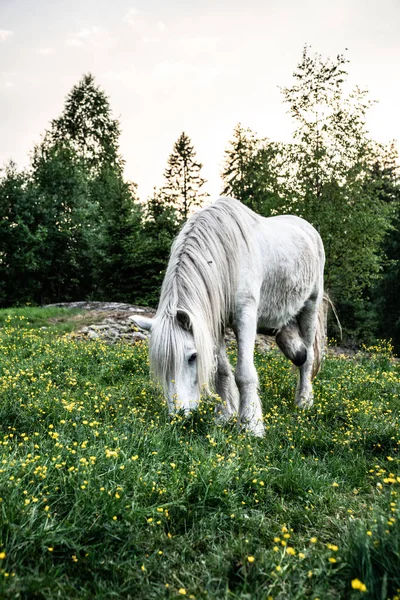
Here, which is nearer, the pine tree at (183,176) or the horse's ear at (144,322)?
the horse's ear at (144,322)

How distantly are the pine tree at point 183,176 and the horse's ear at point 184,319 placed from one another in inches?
1063

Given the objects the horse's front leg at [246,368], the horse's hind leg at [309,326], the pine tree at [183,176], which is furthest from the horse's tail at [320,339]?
the pine tree at [183,176]

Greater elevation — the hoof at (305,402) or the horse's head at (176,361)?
the horse's head at (176,361)

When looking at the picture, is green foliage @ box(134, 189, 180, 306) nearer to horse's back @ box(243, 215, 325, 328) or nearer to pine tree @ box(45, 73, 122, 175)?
horse's back @ box(243, 215, 325, 328)

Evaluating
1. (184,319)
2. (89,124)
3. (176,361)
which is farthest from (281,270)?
(89,124)

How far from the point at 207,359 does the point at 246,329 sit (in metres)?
0.85

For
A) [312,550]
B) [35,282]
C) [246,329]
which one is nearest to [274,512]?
[312,550]

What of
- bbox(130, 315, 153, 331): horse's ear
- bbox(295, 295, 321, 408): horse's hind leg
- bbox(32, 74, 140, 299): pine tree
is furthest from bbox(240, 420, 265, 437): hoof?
bbox(32, 74, 140, 299): pine tree

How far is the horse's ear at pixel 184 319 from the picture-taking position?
3.96 meters

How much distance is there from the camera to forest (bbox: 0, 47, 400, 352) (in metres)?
15.6

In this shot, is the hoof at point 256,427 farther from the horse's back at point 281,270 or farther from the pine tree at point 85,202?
the pine tree at point 85,202

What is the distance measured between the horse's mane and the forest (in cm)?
436

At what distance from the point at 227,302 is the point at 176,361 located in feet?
3.78

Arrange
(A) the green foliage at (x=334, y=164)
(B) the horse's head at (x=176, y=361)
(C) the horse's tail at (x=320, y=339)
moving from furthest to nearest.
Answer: (A) the green foliage at (x=334, y=164) < (C) the horse's tail at (x=320, y=339) < (B) the horse's head at (x=176, y=361)
